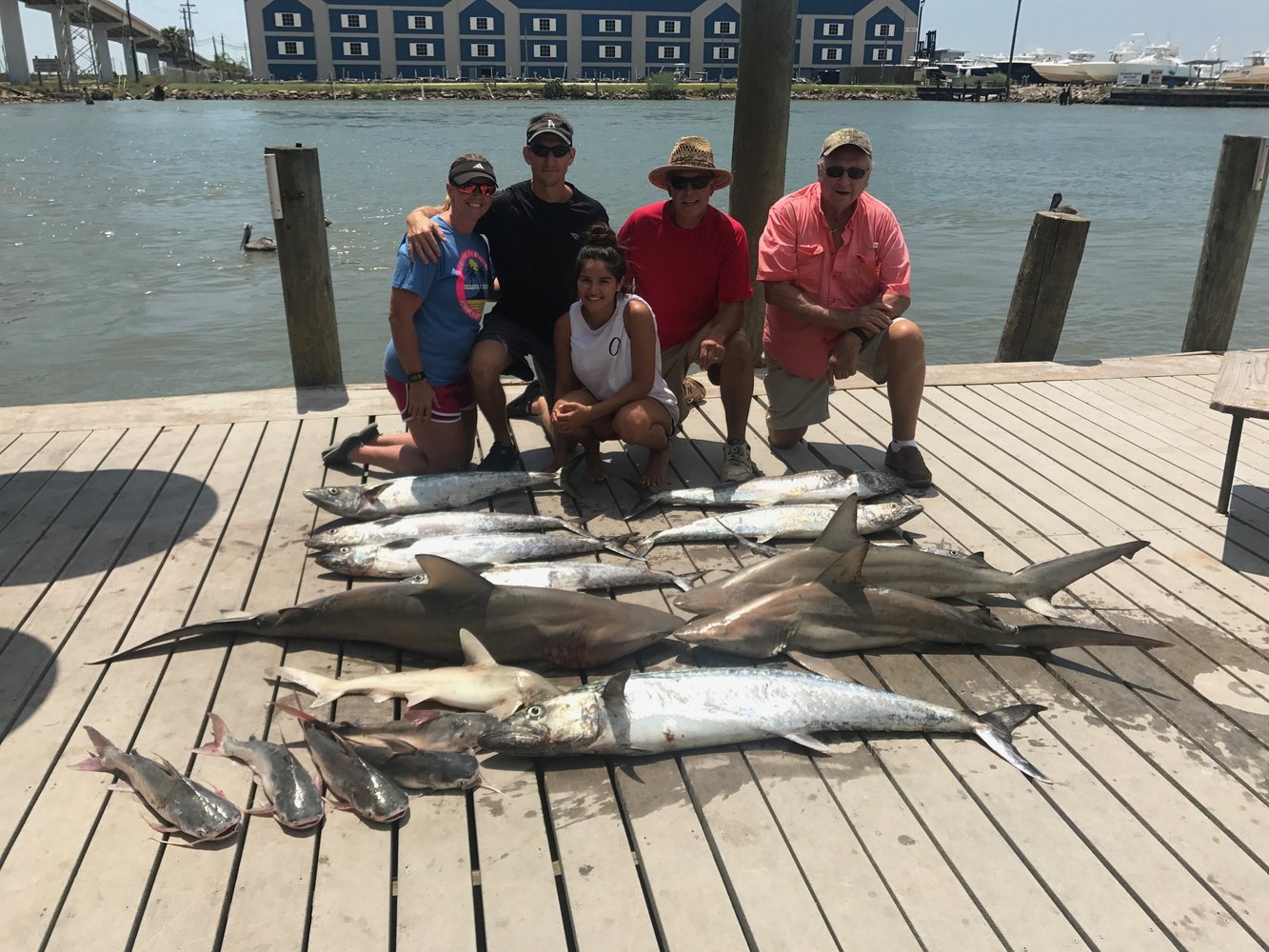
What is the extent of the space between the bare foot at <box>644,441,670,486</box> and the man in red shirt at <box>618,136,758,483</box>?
1.04 ft

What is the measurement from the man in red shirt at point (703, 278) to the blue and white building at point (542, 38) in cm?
9978

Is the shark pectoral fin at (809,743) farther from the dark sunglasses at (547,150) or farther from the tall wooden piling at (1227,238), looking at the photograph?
the tall wooden piling at (1227,238)

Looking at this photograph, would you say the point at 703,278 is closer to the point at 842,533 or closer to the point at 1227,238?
the point at 842,533

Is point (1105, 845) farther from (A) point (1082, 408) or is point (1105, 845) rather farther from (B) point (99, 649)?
(A) point (1082, 408)

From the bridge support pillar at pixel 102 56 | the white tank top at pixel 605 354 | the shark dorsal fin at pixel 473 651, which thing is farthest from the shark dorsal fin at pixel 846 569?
the bridge support pillar at pixel 102 56

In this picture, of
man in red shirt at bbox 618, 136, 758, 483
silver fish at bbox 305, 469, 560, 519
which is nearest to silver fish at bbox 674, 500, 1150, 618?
man in red shirt at bbox 618, 136, 758, 483

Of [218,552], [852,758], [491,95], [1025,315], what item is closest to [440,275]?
[218,552]

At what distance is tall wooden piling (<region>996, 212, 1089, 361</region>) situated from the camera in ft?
23.2

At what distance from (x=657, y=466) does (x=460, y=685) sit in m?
1.84

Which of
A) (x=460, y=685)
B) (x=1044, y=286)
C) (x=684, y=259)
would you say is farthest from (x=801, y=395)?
(x=1044, y=286)

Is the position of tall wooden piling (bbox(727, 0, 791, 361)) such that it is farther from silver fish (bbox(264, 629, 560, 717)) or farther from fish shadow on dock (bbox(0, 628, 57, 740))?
fish shadow on dock (bbox(0, 628, 57, 740))

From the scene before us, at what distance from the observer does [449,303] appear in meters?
4.48

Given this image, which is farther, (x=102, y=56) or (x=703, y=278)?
(x=102, y=56)

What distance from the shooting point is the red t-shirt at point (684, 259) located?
15.3ft
